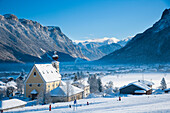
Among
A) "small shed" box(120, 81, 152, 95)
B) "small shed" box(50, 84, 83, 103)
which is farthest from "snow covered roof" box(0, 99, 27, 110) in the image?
"small shed" box(120, 81, 152, 95)

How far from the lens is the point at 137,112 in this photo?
22.7m

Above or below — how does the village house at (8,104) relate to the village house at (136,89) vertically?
below

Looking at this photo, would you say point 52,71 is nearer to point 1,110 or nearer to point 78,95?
point 78,95

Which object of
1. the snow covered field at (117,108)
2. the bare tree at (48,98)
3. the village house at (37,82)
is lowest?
the snow covered field at (117,108)

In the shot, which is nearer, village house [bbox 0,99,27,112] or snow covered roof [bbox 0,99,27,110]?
village house [bbox 0,99,27,112]

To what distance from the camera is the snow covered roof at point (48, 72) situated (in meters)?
49.4

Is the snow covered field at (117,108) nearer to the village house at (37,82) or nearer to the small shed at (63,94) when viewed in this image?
the small shed at (63,94)

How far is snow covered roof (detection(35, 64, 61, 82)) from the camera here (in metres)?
49.4

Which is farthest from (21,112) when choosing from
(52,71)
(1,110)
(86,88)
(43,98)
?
(86,88)

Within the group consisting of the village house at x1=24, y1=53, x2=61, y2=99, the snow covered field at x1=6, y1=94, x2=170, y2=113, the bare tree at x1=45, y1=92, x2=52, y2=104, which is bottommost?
the snow covered field at x1=6, y1=94, x2=170, y2=113

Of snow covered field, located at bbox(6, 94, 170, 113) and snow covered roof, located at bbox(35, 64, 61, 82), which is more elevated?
snow covered roof, located at bbox(35, 64, 61, 82)

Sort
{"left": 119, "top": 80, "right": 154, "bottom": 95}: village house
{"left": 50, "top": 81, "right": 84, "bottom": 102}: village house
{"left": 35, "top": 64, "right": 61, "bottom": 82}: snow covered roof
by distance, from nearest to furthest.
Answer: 1. {"left": 50, "top": 81, "right": 84, "bottom": 102}: village house
2. {"left": 35, "top": 64, "right": 61, "bottom": 82}: snow covered roof
3. {"left": 119, "top": 80, "right": 154, "bottom": 95}: village house

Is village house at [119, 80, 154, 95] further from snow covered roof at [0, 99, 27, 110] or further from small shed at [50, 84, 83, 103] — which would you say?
snow covered roof at [0, 99, 27, 110]

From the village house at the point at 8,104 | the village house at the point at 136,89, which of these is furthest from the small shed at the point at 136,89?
the village house at the point at 8,104
